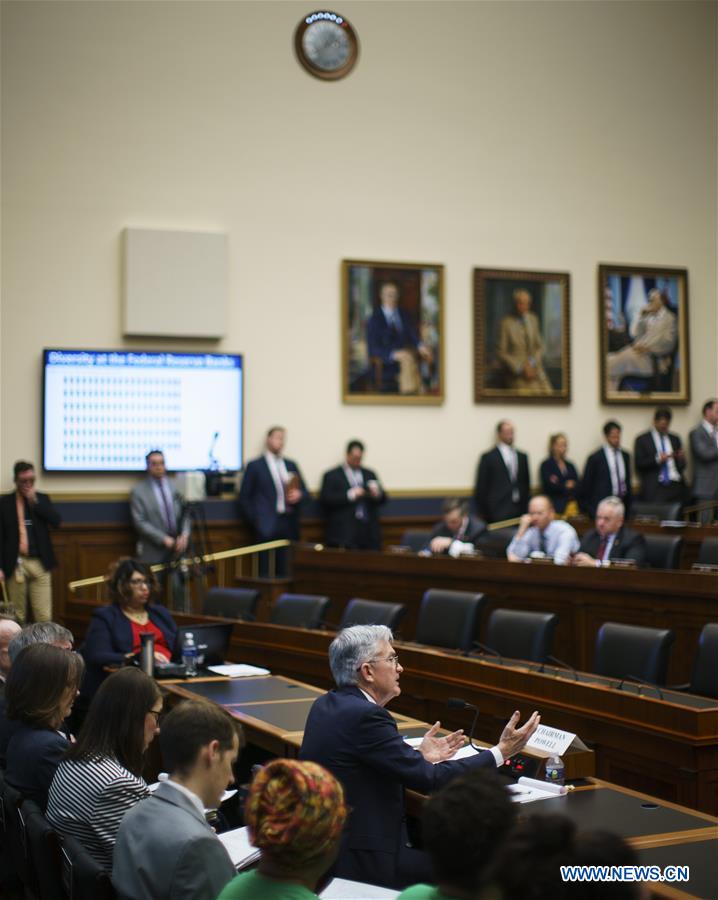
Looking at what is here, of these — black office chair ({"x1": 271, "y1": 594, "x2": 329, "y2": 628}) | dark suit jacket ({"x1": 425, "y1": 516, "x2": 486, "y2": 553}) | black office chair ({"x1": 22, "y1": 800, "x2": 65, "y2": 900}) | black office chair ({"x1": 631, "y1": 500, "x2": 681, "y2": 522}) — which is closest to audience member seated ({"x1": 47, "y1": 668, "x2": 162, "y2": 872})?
black office chair ({"x1": 22, "y1": 800, "x2": 65, "y2": 900})

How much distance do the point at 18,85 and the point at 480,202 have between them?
4.89 meters

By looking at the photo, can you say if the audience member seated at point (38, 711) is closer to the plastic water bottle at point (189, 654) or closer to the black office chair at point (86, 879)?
the black office chair at point (86, 879)

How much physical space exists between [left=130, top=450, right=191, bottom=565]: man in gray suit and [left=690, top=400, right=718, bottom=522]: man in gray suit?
18.3ft

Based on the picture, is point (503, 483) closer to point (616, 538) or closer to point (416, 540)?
point (416, 540)

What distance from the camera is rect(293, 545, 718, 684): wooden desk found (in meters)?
6.50

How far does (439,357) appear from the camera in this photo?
12.2 m

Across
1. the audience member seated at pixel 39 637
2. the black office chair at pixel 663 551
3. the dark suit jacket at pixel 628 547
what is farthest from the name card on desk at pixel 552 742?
the black office chair at pixel 663 551

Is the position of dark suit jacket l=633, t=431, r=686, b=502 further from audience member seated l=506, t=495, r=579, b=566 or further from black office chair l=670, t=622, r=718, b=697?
black office chair l=670, t=622, r=718, b=697

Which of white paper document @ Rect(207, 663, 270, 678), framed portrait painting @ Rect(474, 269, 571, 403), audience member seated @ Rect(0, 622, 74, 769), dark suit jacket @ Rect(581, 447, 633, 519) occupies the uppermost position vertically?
framed portrait painting @ Rect(474, 269, 571, 403)

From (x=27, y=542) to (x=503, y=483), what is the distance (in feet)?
16.1

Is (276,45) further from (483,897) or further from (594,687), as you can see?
(483,897)

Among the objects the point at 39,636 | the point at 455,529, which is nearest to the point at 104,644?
the point at 39,636

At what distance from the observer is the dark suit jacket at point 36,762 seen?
138 inches

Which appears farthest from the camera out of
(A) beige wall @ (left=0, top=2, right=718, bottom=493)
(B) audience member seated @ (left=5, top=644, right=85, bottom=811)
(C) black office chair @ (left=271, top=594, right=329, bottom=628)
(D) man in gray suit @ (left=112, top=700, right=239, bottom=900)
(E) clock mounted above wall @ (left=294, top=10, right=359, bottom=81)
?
(E) clock mounted above wall @ (left=294, top=10, right=359, bottom=81)
